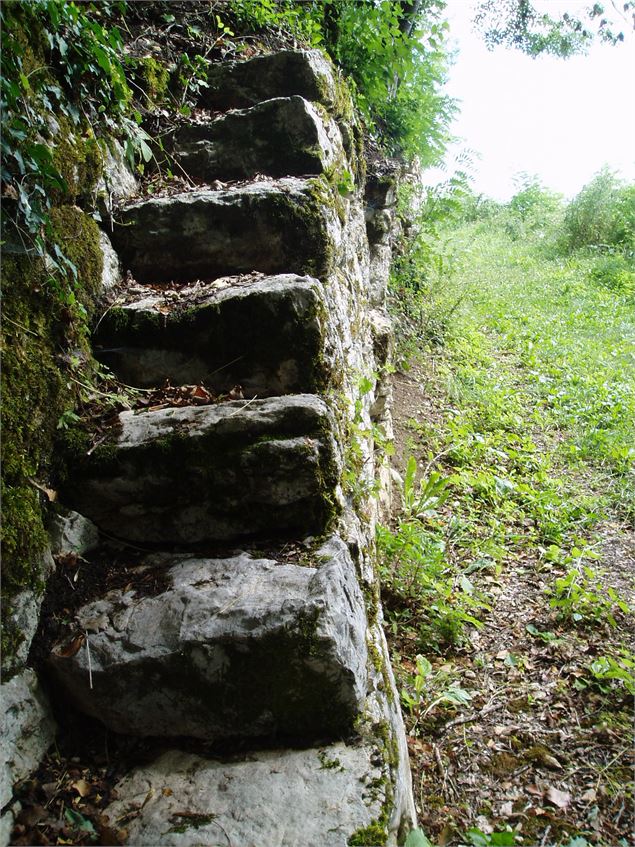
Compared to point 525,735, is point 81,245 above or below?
above

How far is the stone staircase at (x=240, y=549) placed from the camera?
5.79 feet

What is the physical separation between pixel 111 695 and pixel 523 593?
3041 mm

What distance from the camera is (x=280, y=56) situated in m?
4.02

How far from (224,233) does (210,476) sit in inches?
65.6

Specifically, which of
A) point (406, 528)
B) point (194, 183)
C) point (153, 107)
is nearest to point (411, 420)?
point (406, 528)

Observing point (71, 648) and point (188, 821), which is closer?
point (188, 821)

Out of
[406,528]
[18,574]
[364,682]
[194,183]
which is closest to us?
[18,574]

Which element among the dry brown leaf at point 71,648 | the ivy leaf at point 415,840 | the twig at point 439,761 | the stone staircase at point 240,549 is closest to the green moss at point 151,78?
the stone staircase at point 240,549

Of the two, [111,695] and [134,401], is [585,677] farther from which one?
[134,401]

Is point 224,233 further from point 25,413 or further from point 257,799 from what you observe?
point 257,799

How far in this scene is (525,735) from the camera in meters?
2.78

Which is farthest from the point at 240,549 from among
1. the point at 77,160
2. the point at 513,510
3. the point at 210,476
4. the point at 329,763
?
the point at 513,510

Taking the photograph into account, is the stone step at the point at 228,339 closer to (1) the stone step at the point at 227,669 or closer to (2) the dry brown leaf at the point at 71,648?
(1) the stone step at the point at 227,669

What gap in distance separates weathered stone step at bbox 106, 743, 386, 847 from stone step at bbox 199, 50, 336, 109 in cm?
449
